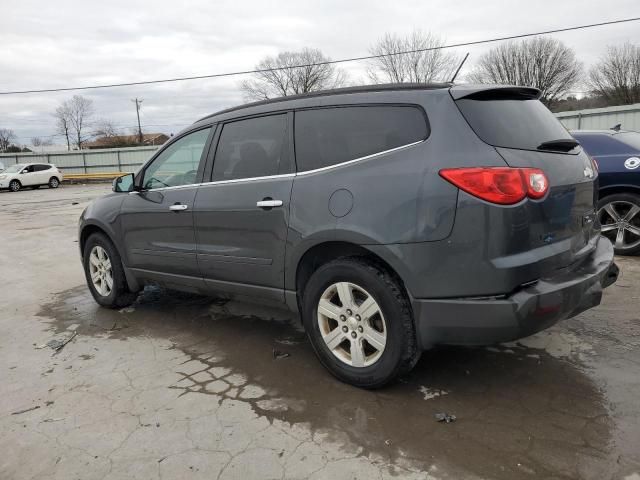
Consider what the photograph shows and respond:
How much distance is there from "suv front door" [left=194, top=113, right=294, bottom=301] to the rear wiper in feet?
5.06

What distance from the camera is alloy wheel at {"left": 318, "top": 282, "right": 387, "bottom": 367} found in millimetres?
3064

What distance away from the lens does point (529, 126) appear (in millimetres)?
3066

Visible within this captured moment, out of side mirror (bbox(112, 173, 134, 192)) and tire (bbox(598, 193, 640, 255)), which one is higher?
side mirror (bbox(112, 173, 134, 192))

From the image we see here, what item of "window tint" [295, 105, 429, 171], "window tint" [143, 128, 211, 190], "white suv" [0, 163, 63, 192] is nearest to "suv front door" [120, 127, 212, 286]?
"window tint" [143, 128, 211, 190]

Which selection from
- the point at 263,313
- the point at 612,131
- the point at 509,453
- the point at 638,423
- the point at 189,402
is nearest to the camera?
the point at 509,453

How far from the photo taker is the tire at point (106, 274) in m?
5.04

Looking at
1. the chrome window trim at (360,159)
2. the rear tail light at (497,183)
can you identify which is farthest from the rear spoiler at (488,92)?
the rear tail light at (497,183)

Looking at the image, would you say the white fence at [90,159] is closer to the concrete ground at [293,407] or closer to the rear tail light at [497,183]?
the concrete ground at [293,407]

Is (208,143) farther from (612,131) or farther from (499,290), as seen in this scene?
(612,131)

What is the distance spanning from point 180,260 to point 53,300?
239cm

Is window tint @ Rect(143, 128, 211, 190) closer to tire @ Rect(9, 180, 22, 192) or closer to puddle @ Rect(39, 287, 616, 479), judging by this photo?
puddle @ Rect(39, 287, 616, 479)

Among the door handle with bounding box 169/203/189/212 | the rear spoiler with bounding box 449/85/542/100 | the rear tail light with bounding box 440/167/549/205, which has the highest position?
the rear spoiler with bounding box 449/85/542/100

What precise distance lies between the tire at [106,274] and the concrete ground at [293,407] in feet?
1.64

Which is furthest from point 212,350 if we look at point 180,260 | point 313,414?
point 313,414
